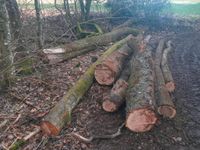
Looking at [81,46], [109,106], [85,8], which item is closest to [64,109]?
[109,106]

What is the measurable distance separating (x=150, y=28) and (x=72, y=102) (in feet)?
30.3

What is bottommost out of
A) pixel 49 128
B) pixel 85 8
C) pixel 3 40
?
pixel 49 128

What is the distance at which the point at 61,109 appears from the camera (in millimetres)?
6105

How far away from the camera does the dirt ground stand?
5.63 metres

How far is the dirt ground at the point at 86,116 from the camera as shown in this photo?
563 cm

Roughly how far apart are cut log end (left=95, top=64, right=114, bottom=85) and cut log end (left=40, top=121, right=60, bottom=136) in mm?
2219

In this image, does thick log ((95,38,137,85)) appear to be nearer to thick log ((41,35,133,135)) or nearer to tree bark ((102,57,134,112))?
thick log ((41,35,133,135))

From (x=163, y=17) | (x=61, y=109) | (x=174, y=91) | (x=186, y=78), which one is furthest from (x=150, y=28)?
(x=61, y=109)

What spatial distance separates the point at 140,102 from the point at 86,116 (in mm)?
1374

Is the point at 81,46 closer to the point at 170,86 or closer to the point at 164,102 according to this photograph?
the point at 170,86

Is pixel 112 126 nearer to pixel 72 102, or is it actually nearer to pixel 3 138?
pixel 72 102

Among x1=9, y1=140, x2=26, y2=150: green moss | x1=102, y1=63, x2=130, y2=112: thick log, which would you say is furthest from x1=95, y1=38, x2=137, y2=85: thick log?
x1=9, y1=140, x2=26, y2=150: green moss

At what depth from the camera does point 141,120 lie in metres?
5.68

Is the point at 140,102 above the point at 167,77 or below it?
above
